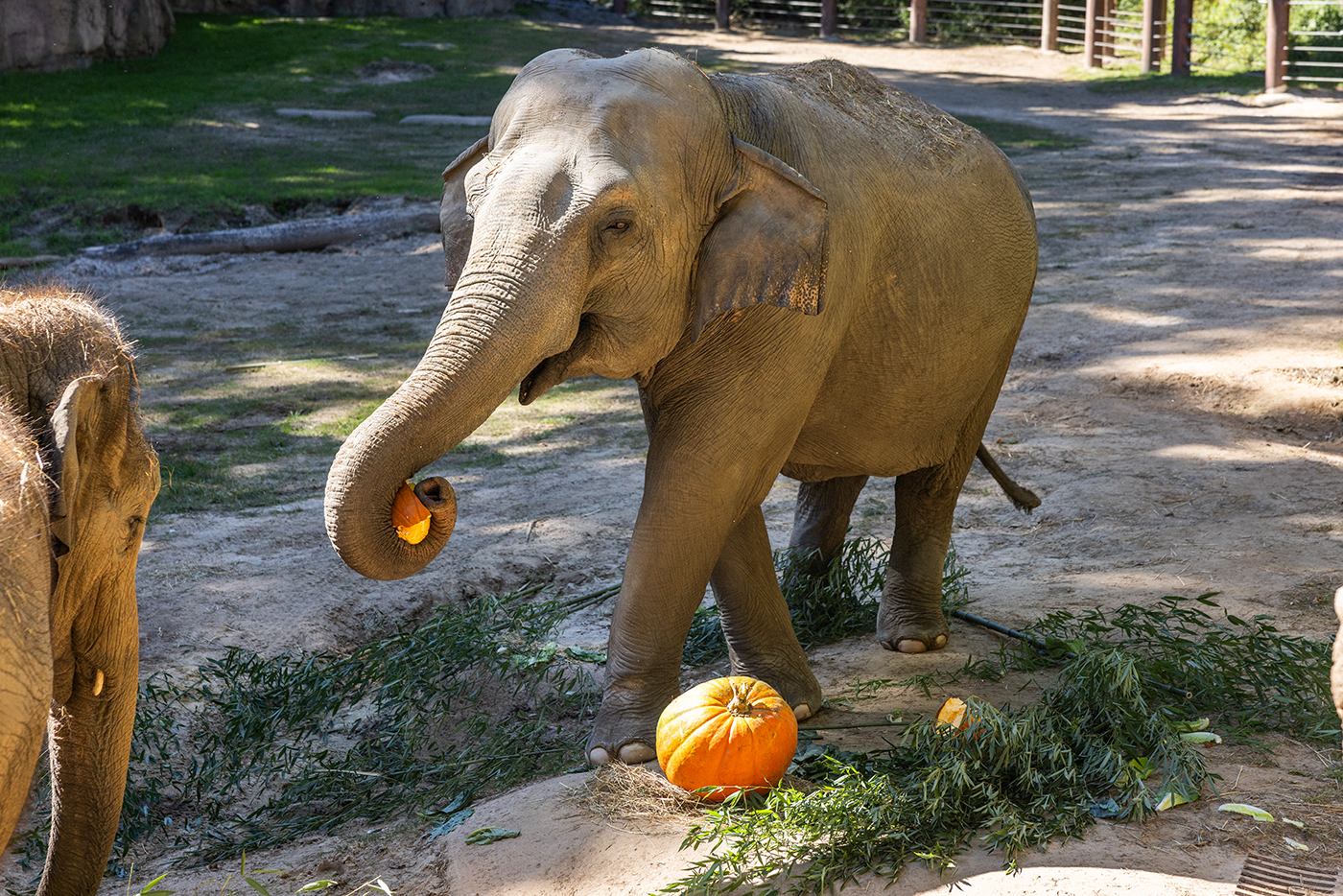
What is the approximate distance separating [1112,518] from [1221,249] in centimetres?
566

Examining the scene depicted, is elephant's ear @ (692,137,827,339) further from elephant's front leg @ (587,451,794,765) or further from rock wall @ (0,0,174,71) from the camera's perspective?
rock wall @ (0,0,174,71)

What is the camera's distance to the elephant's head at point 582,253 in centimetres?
291

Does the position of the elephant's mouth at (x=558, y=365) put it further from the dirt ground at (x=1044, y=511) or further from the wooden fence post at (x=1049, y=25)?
the wooden fence post at (x=1049, y=25)

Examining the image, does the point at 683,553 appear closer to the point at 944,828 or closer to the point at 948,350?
the point at 944,828

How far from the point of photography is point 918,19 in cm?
2791

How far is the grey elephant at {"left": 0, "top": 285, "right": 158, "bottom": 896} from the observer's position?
6.50 ft

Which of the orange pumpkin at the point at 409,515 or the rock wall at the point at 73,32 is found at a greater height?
the rock wall at the point at 73,32

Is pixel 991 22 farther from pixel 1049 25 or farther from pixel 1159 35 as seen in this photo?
pixel 1159 35

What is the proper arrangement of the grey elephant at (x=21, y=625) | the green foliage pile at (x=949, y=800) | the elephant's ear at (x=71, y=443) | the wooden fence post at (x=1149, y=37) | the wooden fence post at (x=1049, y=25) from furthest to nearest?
the wooden fence post at (x=1049, y=25)
the wooden fence post at (x=1149, y=37)
the green foliage pile at (x=949, y=800)
the elephant's ear at (x=71, y=443)
the grey elephant at (x=21, y=625)

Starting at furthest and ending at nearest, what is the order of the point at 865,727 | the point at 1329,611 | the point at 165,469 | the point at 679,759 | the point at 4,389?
1. the point at 165,469
2. the point at 1329,611
3. the point at 865,727
4. the point at 679,759
5. the point at 4,389

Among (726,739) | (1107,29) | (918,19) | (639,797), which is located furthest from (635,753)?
(918,19)

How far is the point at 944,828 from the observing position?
3092 millimetres

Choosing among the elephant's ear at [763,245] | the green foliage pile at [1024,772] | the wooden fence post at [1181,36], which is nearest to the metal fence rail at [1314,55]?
the wooden fence post at [1181,36]

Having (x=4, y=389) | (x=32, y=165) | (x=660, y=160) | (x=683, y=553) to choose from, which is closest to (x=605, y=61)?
(x=660, y=160)
